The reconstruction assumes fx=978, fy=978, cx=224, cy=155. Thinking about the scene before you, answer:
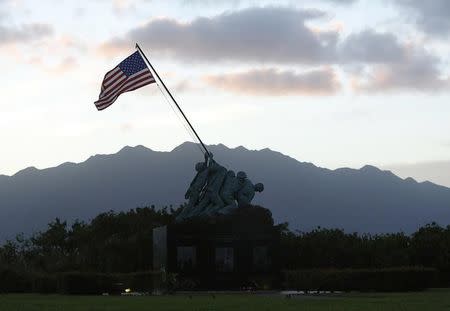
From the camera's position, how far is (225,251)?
5134 centimetres

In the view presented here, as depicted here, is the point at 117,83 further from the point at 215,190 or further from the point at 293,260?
the point at 293,260

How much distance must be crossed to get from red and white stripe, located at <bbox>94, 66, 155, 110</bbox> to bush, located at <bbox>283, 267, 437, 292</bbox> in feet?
41.1

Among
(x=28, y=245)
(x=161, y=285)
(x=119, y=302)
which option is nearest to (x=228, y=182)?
Answer: (x=161, y=285)

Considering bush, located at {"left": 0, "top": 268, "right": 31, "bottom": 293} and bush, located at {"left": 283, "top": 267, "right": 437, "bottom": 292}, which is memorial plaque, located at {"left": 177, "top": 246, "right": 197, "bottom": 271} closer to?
bush, located at {"left": 283, "top": 267, "right": 437, "bottom": 292}

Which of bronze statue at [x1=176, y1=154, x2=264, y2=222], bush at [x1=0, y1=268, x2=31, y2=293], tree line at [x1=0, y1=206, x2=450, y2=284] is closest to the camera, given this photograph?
bronze statue at [x1=176, y1=154, x2=264, y2=222]

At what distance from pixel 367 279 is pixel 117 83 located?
15.2m

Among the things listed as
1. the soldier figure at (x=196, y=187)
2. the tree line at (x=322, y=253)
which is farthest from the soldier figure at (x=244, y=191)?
the tree line at (x=322, y=253)

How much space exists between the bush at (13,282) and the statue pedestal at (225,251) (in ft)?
27.6

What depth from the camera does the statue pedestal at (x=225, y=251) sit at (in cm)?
5088

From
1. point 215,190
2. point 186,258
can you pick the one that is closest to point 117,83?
point 215,190

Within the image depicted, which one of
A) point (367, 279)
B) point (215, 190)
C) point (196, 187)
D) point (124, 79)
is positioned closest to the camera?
point (367, 279)

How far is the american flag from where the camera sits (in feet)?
152

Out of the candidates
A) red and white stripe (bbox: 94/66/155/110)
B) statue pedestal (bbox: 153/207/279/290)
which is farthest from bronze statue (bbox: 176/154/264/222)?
red and white stripe (bbox: 94/66/155/110)

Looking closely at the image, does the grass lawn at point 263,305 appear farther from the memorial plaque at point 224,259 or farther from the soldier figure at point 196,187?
the soldier figure at point 196,187
